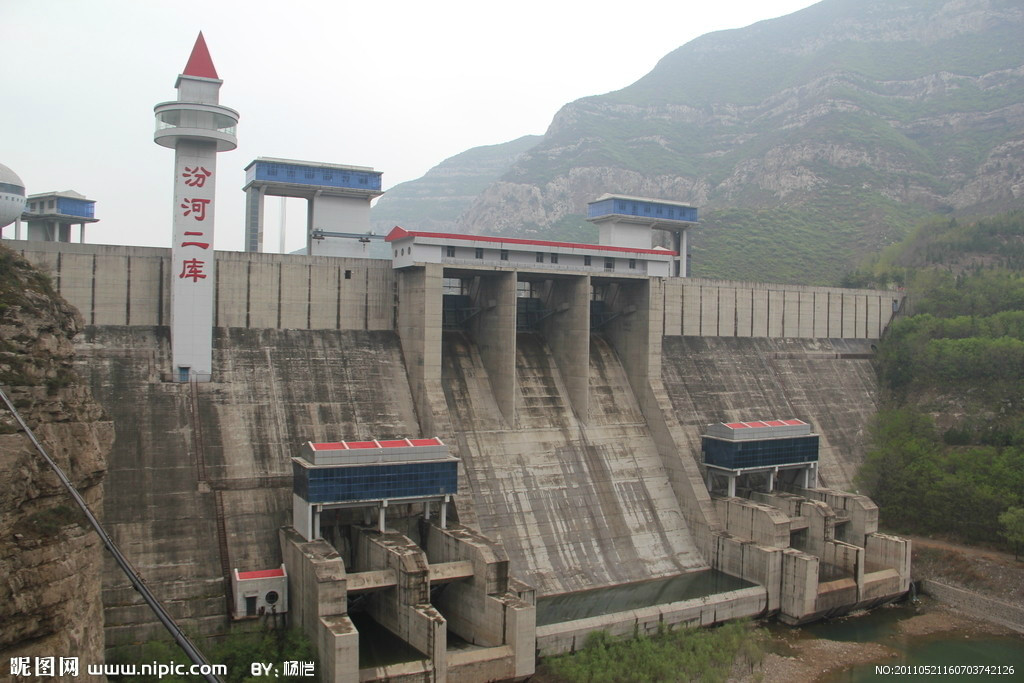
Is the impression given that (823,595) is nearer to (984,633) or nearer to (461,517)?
(984,633)

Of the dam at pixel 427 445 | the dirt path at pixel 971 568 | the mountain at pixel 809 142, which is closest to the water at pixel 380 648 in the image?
the dam at pixel 427 445

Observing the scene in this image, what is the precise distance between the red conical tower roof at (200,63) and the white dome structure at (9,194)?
918 centimetres

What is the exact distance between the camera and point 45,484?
613 inches

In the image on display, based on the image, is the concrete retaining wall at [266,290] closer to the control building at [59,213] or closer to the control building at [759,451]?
the control building at [759,451]

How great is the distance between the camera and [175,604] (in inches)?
987

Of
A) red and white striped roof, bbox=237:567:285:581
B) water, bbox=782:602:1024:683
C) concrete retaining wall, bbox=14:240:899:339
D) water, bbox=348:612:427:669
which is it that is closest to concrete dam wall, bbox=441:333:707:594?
concrete retaining wall, bbox=14:240:899:339

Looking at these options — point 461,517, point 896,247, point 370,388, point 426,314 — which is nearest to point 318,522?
point 461,517

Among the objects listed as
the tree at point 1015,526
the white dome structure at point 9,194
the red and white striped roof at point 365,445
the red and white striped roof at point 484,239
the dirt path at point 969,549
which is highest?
the white dome structure at point 9,194

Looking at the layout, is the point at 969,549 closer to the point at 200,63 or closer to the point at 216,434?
the point at 216,434

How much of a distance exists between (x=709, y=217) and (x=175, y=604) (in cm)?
8428

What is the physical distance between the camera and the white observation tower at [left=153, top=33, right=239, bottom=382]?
31.2 metres

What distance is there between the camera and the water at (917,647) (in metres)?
27.7

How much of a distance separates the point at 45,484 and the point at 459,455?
2025 cm

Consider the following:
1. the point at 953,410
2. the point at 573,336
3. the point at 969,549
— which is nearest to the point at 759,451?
the point at 969,549
